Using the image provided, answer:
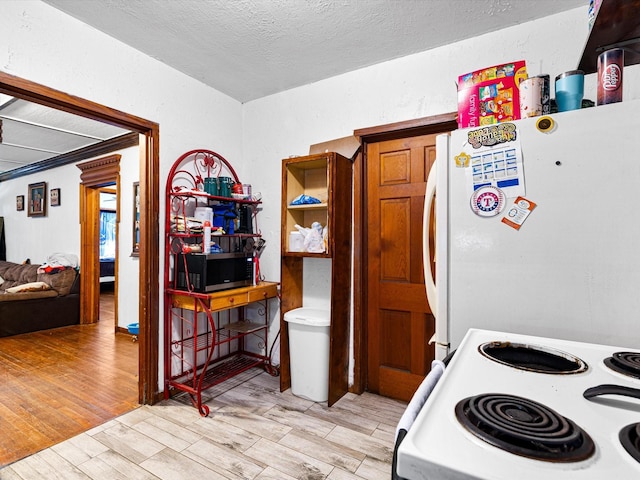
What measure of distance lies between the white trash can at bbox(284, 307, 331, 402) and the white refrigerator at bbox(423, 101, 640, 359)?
1.29 meters

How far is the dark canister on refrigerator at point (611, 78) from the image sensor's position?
3.60 feet

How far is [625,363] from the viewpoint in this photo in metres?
0.82

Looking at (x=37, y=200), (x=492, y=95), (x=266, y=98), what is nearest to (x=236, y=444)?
(x=492, y=95)

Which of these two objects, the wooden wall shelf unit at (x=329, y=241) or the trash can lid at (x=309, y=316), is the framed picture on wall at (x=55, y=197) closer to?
the wooden wall shelf unit at (x=329, y=241)

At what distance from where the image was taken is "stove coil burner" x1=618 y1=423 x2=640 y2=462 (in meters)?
0.50

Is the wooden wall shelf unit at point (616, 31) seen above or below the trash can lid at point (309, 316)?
above

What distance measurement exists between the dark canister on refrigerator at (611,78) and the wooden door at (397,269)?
129 centimetres

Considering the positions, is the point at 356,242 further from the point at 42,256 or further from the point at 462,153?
the point at 42,256

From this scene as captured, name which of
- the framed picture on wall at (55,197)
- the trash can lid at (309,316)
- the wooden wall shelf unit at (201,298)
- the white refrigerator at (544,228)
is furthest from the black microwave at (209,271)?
the framed picture on wall at (55,197)

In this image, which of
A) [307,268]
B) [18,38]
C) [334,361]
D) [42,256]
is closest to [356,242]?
[307,268]

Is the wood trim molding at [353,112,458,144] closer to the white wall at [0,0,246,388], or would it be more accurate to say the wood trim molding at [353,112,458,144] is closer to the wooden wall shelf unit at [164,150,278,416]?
the wooden wall shelf unit at [164,150,278,416]

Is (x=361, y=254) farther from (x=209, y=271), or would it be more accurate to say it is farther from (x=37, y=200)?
(x=37, y=200)

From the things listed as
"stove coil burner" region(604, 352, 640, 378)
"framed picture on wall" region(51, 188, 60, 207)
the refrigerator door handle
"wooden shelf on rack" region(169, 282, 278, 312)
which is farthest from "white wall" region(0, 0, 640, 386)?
"framed picture on wall" region(51, 188, 60, 207)

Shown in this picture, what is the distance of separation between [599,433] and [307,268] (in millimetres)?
2428
